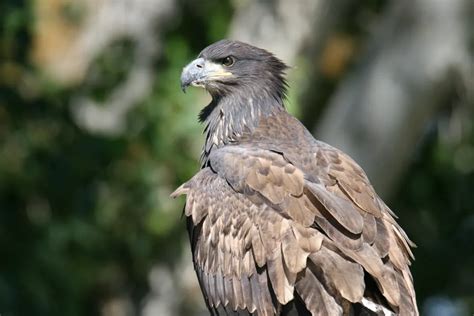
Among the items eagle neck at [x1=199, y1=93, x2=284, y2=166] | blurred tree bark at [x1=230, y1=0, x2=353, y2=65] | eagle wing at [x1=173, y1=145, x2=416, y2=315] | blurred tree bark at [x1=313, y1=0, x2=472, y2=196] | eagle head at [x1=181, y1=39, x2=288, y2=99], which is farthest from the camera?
blurred tree bark at [x1=313, y1=0, x2=472, y2=196]

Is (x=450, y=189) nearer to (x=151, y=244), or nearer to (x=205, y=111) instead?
(x=151, y=244)

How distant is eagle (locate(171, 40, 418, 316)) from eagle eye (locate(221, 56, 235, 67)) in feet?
0.27

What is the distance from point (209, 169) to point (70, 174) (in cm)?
710

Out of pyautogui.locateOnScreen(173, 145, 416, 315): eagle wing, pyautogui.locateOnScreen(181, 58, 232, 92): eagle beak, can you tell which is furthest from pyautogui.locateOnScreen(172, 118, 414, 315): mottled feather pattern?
pyautogui.locateOnScreen(181, 58, 232, 92): eagle beak

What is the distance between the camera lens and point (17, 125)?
15.9 m

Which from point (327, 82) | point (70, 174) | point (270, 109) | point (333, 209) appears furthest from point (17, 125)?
point (333, 209)

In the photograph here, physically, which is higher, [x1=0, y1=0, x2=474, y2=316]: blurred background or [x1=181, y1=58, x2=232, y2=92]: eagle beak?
[x1=181, y1=58, x2=232, y2=92]: eagle beak

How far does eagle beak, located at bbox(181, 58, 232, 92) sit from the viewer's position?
9.44 meters

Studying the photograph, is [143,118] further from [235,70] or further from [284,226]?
[284,226]

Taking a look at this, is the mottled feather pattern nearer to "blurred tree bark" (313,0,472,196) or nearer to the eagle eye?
the eagle eye

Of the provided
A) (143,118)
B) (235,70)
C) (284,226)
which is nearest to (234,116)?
(235,70)

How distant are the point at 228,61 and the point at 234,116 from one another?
37 centimetres

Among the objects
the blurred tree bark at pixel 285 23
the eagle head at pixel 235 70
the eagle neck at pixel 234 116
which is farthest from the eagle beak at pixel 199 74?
the blurred tree bark at pixel 285 23

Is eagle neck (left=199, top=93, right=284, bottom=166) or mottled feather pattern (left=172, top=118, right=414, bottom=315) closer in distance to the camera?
mottled feather pattern (left=172, top=118, right=414, bottom=315)
